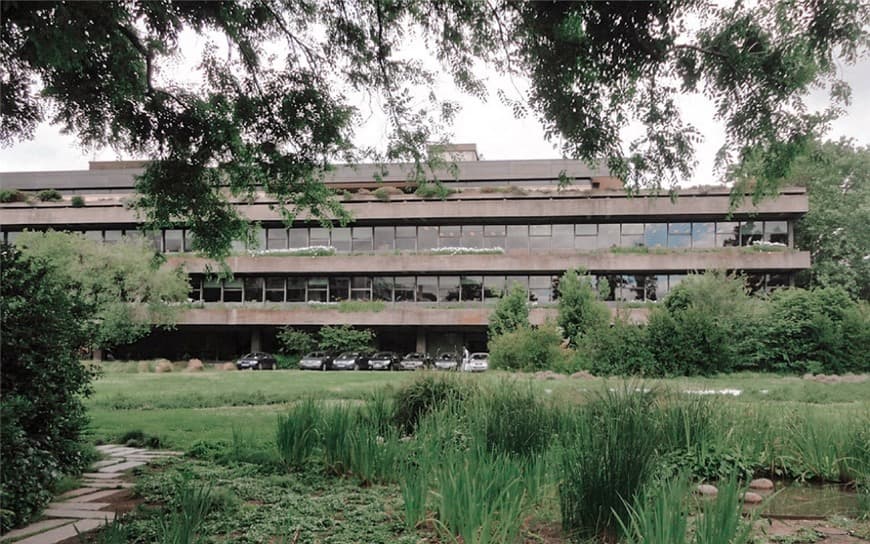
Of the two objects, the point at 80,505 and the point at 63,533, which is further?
the point at 80,505

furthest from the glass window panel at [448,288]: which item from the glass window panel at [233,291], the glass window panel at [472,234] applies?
the glass window panel at [233,291]

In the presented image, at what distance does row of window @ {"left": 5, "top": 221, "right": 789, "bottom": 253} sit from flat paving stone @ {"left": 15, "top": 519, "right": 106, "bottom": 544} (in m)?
37.0

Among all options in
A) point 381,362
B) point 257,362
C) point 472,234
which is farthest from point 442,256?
point 257,362

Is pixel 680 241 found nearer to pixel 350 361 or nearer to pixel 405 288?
pixel 405 288

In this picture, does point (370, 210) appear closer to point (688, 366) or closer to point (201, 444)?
point (688, 366)

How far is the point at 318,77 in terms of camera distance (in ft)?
27.0

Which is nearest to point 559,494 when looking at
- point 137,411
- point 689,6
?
point 689,6

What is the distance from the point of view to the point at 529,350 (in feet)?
73.7

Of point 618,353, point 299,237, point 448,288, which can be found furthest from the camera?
point 299,237

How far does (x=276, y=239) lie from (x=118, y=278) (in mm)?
12620

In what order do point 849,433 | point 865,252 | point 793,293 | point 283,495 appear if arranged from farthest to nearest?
point 865,252
point 793,293
point 849,433
point 283,495

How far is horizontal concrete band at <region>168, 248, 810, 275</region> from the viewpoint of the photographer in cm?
3712

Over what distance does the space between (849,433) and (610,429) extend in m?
3.22

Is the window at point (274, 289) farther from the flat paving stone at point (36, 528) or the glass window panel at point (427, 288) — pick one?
the flat paving stone at point (36, 528)
